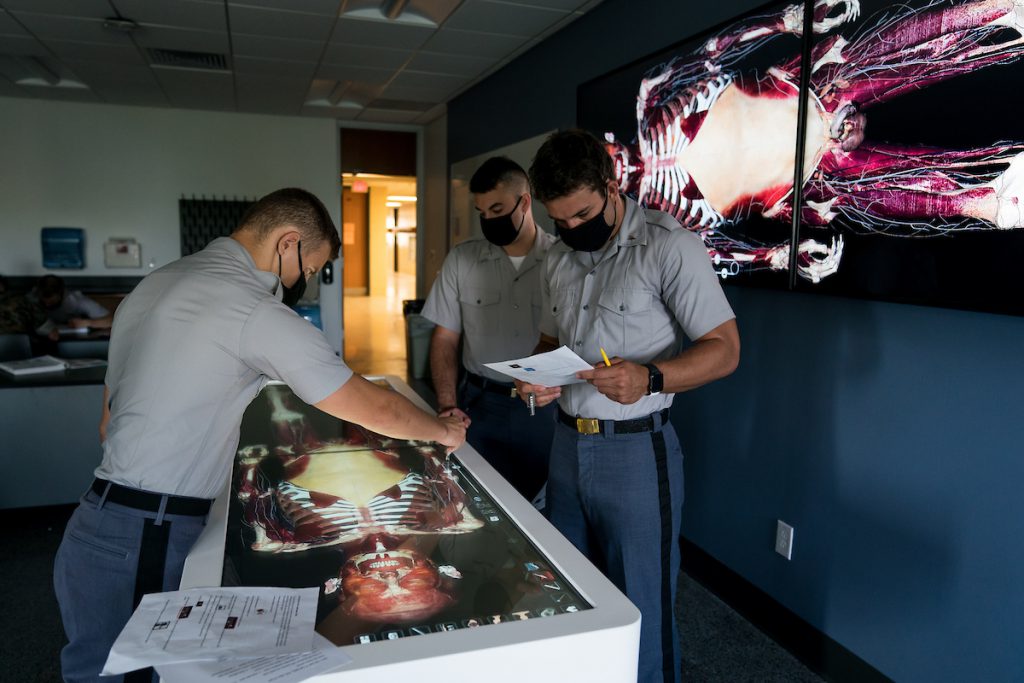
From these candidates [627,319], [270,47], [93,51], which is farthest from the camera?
[93,51]

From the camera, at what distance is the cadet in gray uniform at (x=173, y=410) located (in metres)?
1.45

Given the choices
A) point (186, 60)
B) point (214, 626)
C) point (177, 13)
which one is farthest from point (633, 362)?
point (186, 60)

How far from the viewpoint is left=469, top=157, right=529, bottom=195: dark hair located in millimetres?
2418

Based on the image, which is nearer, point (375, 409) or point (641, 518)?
point (375, 409)

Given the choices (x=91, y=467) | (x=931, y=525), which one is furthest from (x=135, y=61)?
(x=931, y=525)

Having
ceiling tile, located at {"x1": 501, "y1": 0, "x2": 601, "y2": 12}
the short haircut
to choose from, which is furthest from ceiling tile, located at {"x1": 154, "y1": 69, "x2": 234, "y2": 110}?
ceiling tile, located at {"x1": 501, "y1": 0, "x2": 601, "y2": 12}

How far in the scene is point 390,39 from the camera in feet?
16.0

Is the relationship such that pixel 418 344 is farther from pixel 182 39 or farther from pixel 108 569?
pixel 108 569

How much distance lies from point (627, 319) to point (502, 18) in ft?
10.3

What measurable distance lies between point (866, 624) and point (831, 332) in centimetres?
95

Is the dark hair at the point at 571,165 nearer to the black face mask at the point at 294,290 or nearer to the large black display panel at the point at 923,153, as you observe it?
the black face mask at the point at 294,290

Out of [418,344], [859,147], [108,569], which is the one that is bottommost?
[418,344]

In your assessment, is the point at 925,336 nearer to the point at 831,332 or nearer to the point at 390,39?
the point at 831,332

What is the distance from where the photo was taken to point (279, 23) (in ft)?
14.7
